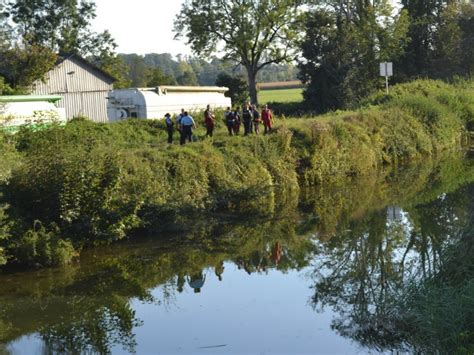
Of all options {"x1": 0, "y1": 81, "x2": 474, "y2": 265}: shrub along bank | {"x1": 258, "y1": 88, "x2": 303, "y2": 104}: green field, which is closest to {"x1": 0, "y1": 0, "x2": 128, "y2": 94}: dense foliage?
{"x1": 258, "y1": 88, "x2": 303, "y2": 104}: green field

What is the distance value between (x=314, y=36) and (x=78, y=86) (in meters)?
17.8

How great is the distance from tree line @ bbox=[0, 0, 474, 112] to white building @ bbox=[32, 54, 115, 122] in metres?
6.21

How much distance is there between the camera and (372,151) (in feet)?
105

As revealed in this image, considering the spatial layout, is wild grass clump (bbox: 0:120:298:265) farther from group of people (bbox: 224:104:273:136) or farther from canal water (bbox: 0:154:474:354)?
group of people (bbox: 224:104:273:136)

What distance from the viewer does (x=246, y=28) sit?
5706 centimetres

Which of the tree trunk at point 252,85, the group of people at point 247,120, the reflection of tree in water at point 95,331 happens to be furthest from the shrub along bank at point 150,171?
the tree trunk at point 252,85

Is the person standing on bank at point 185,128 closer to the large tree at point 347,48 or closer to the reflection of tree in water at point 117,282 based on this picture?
the reflection of tree in water at point 117,282

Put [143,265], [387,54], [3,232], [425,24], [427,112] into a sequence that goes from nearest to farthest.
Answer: [3,232], [143,265], [427,112], [387,54], [425,24]

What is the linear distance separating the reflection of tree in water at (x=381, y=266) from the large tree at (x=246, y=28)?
37.7 meters

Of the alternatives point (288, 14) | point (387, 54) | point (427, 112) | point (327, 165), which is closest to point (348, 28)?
point (387, 54)

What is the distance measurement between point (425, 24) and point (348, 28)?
33.6 feet

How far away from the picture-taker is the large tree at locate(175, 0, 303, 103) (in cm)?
5700

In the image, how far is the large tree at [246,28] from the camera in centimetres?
5700

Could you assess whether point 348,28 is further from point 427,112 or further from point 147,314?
point 147,314
